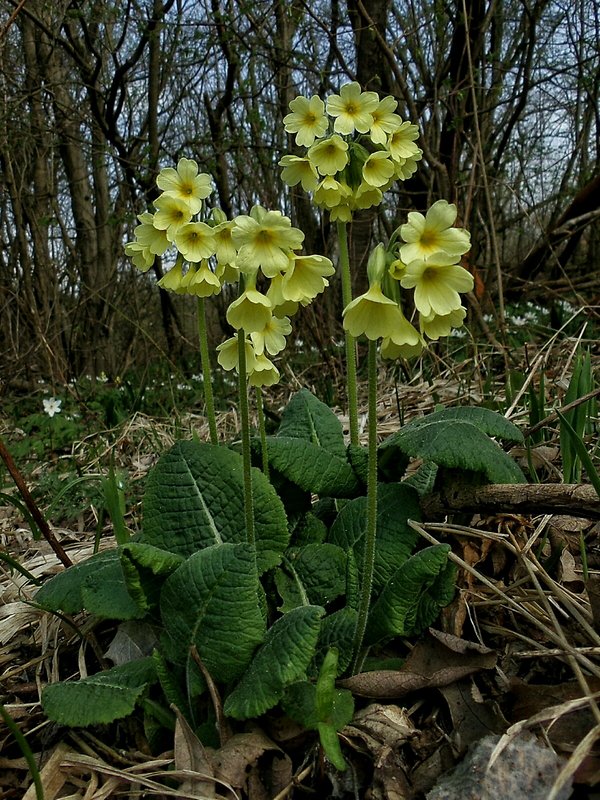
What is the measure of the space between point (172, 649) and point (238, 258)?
90 centimetres

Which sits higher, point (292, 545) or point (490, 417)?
point (490, 417)

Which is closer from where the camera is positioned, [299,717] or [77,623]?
[299,717]

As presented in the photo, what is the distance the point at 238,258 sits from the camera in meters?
1.44

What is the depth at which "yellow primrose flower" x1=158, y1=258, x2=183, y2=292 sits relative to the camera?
1.83 meters

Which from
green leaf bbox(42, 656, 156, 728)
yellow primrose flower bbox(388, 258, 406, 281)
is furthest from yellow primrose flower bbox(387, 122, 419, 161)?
green leaf bbox(42, 656, 156, 728)

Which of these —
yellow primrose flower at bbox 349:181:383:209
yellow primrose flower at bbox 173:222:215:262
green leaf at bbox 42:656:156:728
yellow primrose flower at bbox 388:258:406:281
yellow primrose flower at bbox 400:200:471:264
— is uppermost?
yellow primrose flower at bbox 349:181:383:209

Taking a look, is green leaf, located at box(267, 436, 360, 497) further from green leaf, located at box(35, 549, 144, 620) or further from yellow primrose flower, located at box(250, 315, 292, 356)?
green leaf, located at box(35, 549, 144, 620)

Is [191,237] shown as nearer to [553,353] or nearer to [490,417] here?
[490,417]

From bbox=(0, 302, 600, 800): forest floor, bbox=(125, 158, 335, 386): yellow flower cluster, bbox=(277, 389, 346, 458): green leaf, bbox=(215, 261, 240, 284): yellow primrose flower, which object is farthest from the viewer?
bbox=(277, 389, 346, 458): green leaf

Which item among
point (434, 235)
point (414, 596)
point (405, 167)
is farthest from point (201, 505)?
point (405, 167)

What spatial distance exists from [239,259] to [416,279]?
15.2 inches

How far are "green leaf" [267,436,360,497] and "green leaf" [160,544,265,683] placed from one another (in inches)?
14.8

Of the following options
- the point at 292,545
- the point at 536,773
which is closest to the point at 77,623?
the point at 292,545

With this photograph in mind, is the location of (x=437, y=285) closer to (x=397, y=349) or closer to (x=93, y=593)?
(x=397, y=349)
